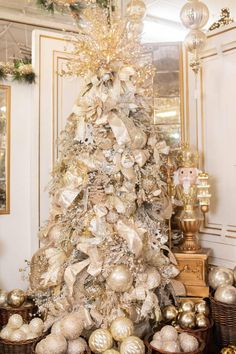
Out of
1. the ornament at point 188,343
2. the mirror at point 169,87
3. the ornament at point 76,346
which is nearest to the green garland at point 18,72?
the mirror at point 169,87

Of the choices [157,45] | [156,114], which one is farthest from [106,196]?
[157,45]

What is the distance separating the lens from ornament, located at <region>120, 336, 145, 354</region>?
2.03 meters

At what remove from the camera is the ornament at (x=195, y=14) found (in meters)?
2.91

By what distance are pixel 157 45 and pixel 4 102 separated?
1.43 meters

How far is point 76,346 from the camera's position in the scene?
7.05 ft

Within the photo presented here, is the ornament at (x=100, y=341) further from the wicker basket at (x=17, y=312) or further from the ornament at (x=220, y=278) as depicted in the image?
the ornament at (x=220, y=278)

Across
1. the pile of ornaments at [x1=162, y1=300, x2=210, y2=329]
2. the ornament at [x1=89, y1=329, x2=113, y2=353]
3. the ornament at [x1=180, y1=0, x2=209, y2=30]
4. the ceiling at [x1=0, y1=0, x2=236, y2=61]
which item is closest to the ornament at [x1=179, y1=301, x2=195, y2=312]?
the pile of ornaments at [x1=162, y1=300, x2=210, y2=329]

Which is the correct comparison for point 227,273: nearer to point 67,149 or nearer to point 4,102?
point 67,149

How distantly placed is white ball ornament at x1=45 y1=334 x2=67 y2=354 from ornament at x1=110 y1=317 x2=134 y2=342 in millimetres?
274

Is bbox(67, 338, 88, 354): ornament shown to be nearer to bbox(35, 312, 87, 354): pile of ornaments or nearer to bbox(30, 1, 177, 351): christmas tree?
bbox(35, 312, 87, 354): pile of ornaments

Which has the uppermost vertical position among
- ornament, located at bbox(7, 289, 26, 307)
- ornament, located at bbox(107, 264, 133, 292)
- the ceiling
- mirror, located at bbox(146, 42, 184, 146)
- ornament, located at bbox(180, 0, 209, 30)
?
the ceiling

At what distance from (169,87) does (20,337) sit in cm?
235

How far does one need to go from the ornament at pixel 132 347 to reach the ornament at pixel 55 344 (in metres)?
0.31

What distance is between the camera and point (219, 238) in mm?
3365
